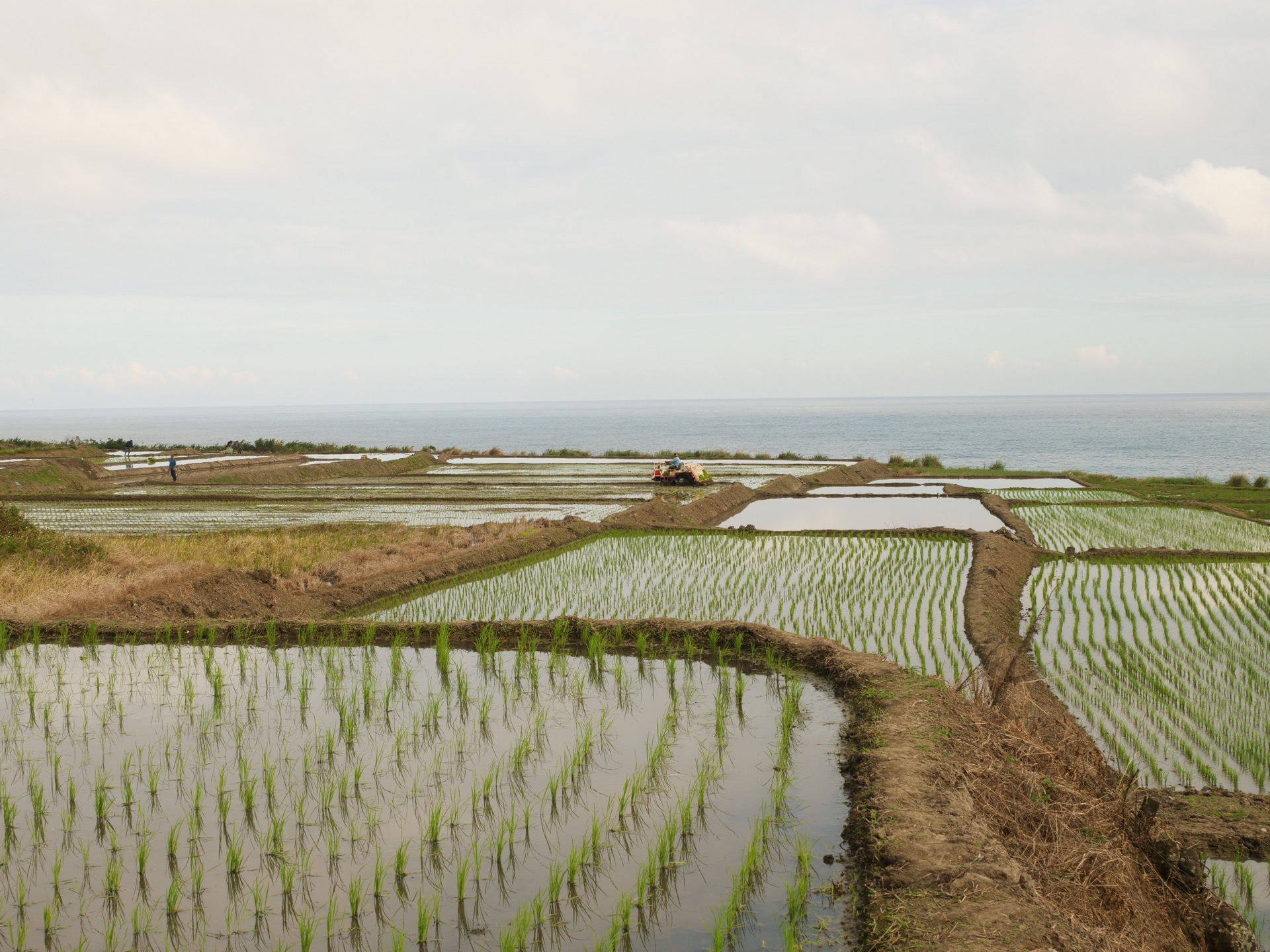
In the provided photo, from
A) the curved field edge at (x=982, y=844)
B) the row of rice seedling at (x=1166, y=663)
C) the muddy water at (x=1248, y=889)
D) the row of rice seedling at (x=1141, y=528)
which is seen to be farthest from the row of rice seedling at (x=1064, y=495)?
the muddy water at (x=1248, y=889)

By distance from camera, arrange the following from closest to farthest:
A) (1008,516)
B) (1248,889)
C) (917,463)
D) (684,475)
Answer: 1. (1248,889)
2. (1008,516)
3. (684,475)
4. (917,463)

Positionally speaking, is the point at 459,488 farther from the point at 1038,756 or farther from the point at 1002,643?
the point at 1038,756

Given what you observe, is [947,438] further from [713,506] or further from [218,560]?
[218,560]

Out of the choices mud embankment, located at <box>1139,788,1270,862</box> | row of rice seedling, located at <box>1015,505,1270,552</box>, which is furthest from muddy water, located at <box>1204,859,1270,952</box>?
row of rice seedling, located at <box>1015,505,1270,552</box>

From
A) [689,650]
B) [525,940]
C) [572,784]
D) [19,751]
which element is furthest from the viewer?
[689,650]

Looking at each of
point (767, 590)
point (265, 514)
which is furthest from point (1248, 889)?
point (265, 514)

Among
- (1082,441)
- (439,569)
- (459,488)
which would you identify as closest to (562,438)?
(1082,441)
